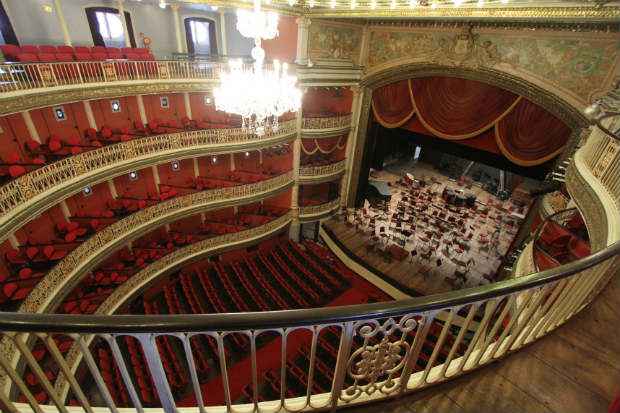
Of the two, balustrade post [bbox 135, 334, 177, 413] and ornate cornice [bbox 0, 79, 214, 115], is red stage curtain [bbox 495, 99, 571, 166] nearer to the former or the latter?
ornate cornice [bbox 0, 79, 214, 115]

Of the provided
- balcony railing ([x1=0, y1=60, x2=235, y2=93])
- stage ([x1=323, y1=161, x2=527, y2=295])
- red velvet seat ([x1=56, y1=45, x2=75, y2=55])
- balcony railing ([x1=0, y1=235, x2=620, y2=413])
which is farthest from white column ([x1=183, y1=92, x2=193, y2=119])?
balcony railing ([x1=0, y1=235, x2=620, y2=413])

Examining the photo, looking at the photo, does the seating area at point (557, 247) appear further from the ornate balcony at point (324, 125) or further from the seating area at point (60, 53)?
the seating area at point (60, 53)

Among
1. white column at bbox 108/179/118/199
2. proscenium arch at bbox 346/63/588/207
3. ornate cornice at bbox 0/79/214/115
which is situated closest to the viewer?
ornate cornice at bbox 0/79/214/115

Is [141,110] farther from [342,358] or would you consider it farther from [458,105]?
[342,358]

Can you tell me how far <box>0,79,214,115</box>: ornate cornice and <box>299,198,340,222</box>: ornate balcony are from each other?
21.8ft

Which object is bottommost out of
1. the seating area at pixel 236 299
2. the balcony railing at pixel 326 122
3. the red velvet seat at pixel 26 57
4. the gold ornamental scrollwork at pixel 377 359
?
the seating area at pixel 236 299

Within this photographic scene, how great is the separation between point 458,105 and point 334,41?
5.05 metres

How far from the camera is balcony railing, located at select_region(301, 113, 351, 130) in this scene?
1282 cm

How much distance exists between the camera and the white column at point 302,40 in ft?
35.5

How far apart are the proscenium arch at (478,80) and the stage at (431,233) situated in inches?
143

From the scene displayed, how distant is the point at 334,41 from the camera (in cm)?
1159

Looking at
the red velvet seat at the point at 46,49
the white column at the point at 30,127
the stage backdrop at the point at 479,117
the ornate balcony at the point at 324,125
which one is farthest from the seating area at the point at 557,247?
the red velvet seat at the point at 46,49

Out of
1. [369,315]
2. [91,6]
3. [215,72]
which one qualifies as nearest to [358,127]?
[215,72]

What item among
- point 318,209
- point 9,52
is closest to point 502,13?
point 318,209
